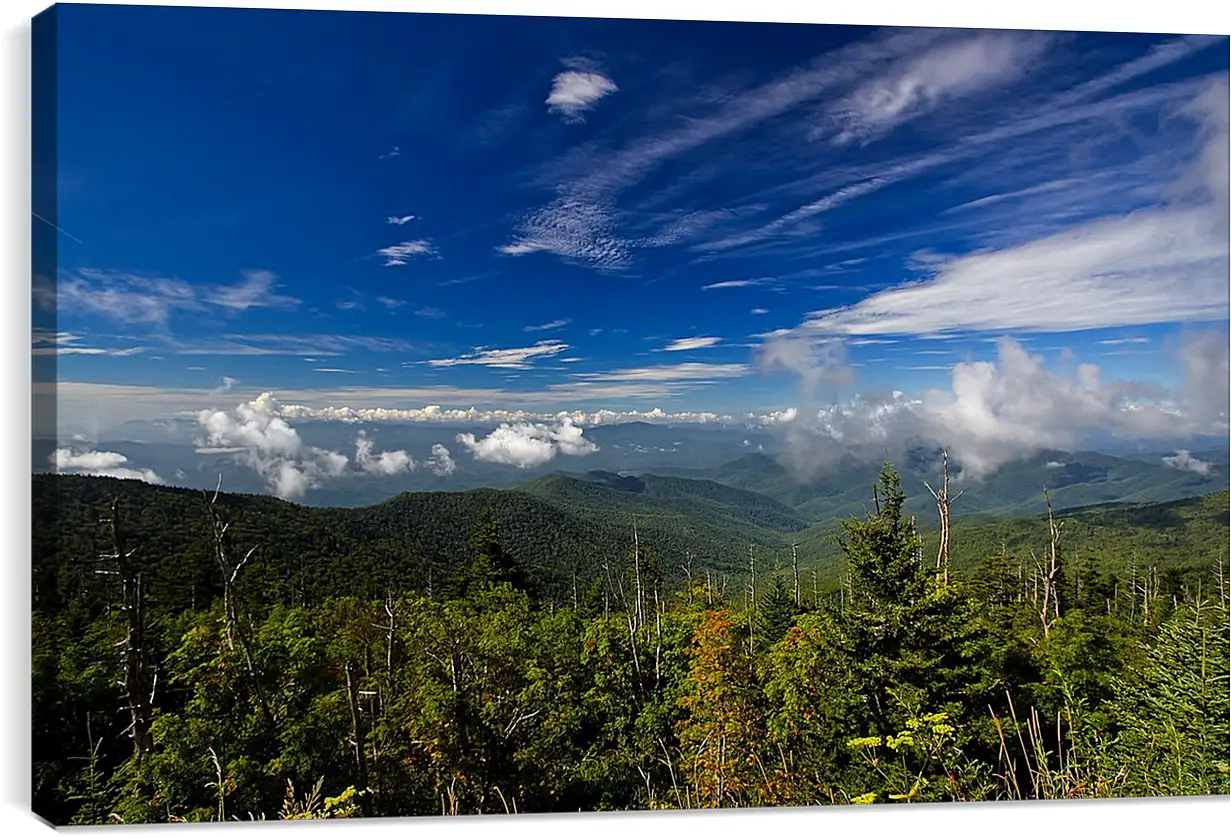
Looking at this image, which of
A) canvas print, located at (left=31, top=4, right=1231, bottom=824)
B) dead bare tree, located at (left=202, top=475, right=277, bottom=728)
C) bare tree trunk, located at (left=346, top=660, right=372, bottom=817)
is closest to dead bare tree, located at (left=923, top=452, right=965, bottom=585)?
canvas print, located at (left=31, top=4, right=1231, bottom=824)

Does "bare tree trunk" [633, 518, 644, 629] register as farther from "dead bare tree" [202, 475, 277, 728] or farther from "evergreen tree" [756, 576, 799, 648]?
"dead bare tree" [202, 475, 277, 728]

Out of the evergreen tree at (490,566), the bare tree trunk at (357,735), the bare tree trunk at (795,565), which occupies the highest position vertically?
the evergreen tree at (490,566)

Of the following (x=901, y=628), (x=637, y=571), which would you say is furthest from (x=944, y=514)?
(x=637, y=571)

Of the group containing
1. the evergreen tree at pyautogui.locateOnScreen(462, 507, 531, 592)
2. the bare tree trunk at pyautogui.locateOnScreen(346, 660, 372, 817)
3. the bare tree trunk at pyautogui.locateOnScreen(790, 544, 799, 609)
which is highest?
the evergreen tree at pyautogui.locateOnScreen(462, 507, 531, 592)

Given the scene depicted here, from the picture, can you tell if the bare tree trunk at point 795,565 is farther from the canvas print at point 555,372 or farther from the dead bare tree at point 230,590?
the dead bare tree at point 230,590

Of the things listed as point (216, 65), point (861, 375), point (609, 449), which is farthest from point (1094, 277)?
point (216, 65)

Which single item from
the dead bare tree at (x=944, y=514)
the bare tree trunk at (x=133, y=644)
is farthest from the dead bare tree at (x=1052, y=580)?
the bare tree trunk at (x=133, y=644)
